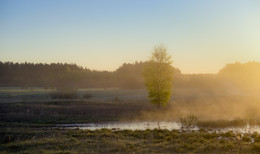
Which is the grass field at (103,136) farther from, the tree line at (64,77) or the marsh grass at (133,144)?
the tree line at (64,77)

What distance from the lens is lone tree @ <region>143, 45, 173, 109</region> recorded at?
164 feet

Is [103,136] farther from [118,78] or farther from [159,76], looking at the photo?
[118,78]

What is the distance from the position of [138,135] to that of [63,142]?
7.33m

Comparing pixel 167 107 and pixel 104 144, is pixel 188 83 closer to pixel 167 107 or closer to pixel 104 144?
pixel 167 107

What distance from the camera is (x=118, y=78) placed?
127 metres

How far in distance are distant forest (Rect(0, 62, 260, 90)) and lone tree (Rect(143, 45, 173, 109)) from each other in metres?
61.1

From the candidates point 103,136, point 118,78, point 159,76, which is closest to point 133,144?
point 103,136

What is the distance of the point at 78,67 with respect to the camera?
175750mm

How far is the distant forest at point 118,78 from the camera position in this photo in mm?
119875

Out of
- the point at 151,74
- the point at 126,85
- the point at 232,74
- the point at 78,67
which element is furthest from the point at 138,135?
the point at 78,67

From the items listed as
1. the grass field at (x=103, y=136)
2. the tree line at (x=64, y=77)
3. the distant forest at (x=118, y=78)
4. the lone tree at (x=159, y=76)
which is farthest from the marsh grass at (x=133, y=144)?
the tree line at (x=64, y=77)

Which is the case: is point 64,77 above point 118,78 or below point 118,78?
above

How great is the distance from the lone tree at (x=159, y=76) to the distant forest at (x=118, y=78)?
200 feet

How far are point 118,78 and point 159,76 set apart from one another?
76.7m
